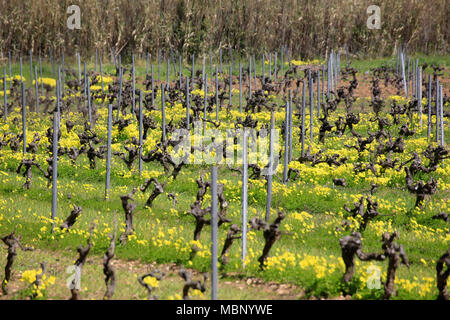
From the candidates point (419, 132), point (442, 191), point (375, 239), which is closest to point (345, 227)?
point (375, 239)

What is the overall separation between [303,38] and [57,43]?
885 inches

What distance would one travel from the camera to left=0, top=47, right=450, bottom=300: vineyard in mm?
12516

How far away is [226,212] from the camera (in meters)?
17.8

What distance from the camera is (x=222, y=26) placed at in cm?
5209

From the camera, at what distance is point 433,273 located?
1362 centimetres

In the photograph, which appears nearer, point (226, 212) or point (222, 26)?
point (226, 212)

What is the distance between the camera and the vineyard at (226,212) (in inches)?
493

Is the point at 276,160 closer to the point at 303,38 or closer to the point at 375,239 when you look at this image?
the point at 375,239

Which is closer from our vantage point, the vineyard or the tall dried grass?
the vineyard

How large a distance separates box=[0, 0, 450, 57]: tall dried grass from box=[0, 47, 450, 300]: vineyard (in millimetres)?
19370

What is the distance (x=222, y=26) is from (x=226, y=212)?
37086 millimetres

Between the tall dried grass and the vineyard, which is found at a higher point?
the tall dried grass

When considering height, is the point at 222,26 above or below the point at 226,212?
above

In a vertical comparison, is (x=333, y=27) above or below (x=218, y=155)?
above
